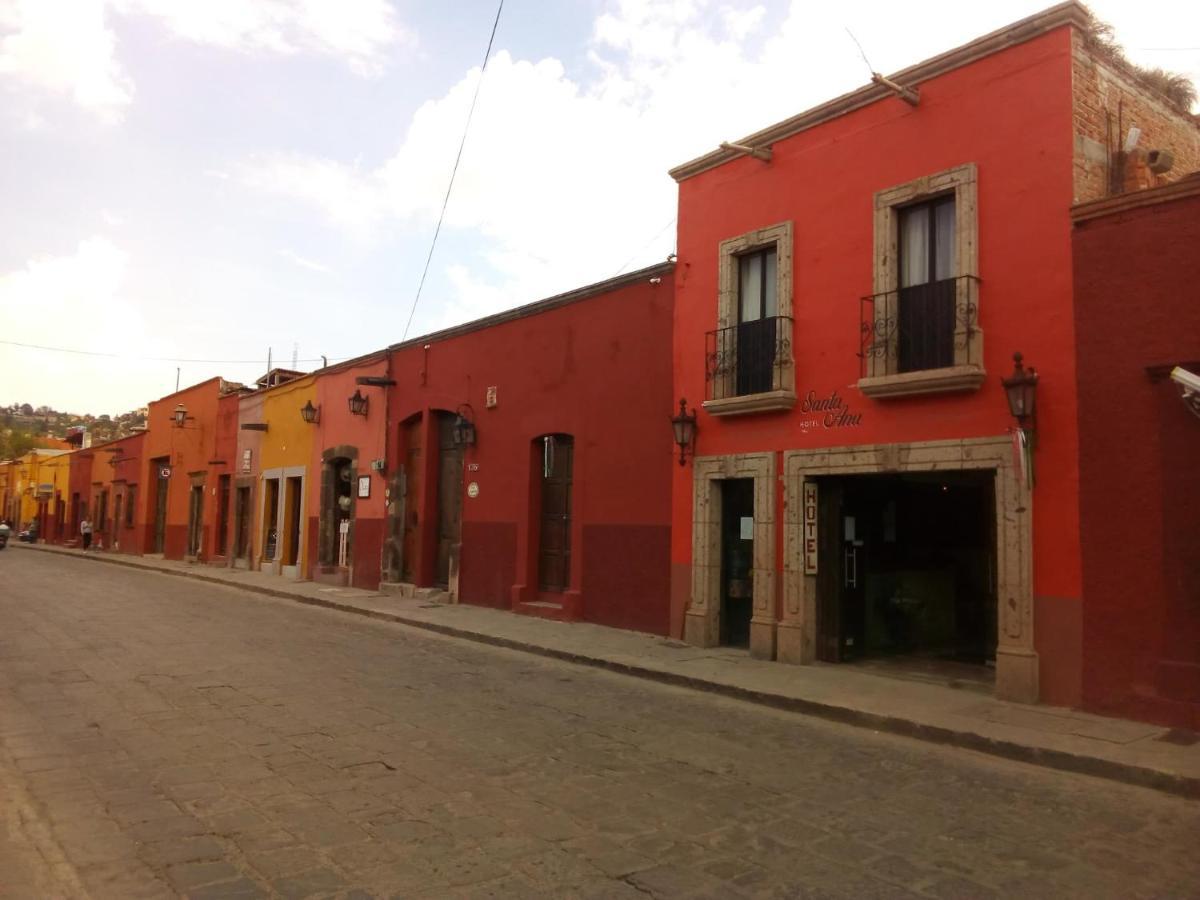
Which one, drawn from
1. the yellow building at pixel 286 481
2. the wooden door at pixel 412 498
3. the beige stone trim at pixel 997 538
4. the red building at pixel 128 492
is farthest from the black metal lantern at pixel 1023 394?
the red building at pixel 128 492

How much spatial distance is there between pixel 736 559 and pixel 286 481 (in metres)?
16.2

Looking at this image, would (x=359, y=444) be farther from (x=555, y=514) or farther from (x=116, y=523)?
(x=116, y=523)

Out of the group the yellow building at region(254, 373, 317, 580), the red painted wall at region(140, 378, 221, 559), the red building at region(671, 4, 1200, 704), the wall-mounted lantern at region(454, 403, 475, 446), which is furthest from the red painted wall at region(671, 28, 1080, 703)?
the red painted wall at region(140, 378, 221, 559)

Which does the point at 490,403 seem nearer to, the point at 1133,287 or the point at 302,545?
the point at 302,545

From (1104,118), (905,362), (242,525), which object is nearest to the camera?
(1104,118)

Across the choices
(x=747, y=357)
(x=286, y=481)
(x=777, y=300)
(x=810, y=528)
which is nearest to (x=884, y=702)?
(x=810, y=528)

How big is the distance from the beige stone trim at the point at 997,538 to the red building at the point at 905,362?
22 millimetres

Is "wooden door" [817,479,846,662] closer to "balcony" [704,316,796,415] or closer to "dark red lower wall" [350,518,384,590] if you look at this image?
"balcony" [704,316,796,415]

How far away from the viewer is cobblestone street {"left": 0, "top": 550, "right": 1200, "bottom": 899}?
14.1ft

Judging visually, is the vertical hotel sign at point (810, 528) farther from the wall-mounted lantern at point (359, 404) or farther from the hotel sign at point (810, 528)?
the wall-mounted lantern at point (359, 404)

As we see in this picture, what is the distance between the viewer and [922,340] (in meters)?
9.77

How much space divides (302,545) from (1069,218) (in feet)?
64.0

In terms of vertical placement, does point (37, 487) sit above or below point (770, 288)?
below

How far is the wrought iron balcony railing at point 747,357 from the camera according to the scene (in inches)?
444
